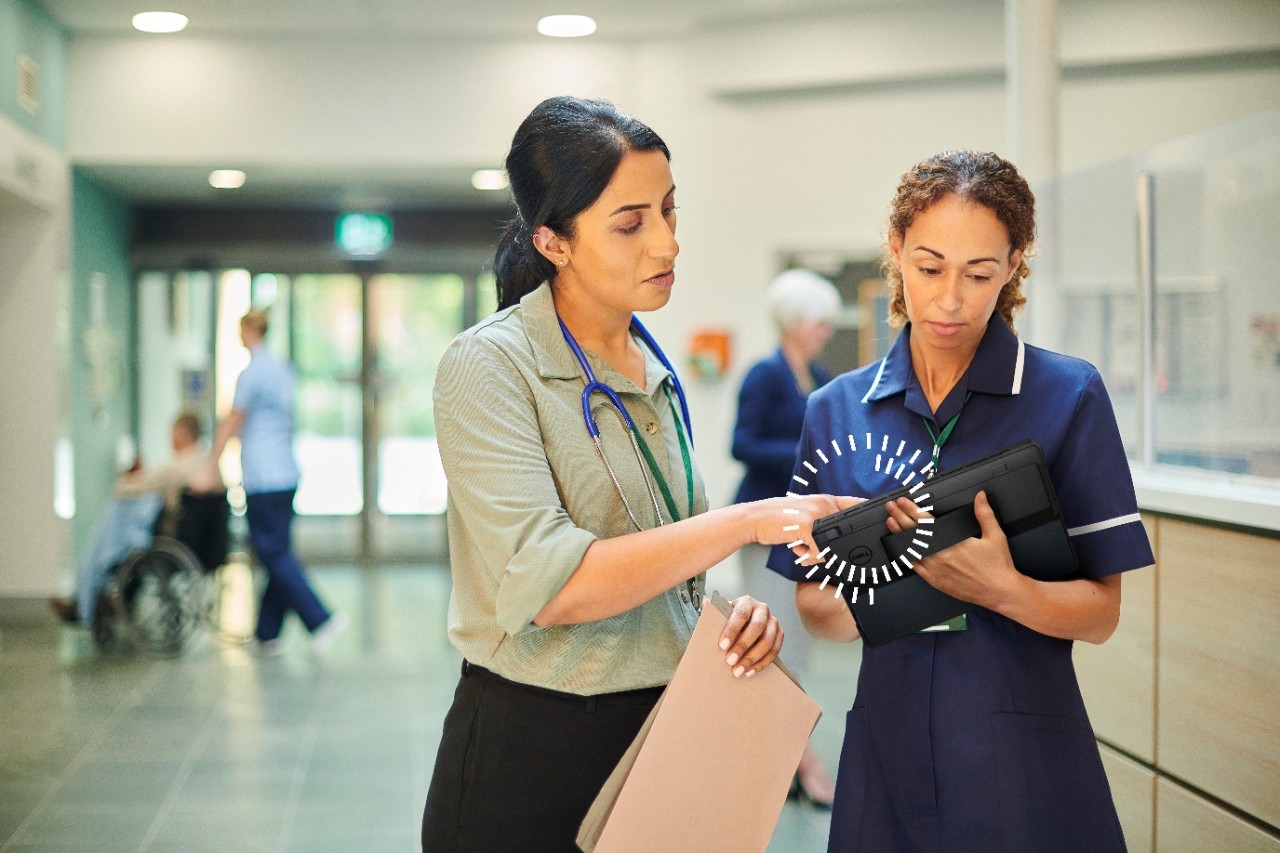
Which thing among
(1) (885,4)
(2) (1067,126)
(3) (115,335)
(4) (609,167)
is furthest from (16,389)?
(4) (609,167)

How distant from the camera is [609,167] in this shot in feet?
4.36

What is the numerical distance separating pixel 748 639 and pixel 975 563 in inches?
10.1

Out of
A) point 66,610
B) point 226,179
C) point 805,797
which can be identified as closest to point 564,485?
point 805,797

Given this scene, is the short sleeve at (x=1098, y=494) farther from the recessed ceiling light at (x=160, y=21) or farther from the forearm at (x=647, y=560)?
the recessed ceiling light at (x=160, y=21)

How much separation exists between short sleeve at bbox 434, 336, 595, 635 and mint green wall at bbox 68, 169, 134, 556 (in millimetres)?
7471

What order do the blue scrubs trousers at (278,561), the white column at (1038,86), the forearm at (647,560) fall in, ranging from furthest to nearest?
the blue scrubs trousers at (278,561)
the white column at (1038,86)
the forearm at (647,560)

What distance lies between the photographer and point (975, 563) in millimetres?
1271

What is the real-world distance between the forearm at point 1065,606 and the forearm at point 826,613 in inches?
7.8

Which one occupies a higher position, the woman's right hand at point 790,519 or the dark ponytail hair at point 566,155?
the dark ponytail hair at point 566,155

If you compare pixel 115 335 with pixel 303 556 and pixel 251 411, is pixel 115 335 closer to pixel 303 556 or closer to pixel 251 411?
pixel 303 556

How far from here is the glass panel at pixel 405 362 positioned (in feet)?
33.7

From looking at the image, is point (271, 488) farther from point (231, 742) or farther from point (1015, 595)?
point (1015, 595)

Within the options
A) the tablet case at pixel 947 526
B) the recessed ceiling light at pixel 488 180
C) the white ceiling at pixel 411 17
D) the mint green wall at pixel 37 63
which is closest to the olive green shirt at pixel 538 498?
the tablet case at pixel 947 526

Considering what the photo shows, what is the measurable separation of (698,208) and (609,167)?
608cm
